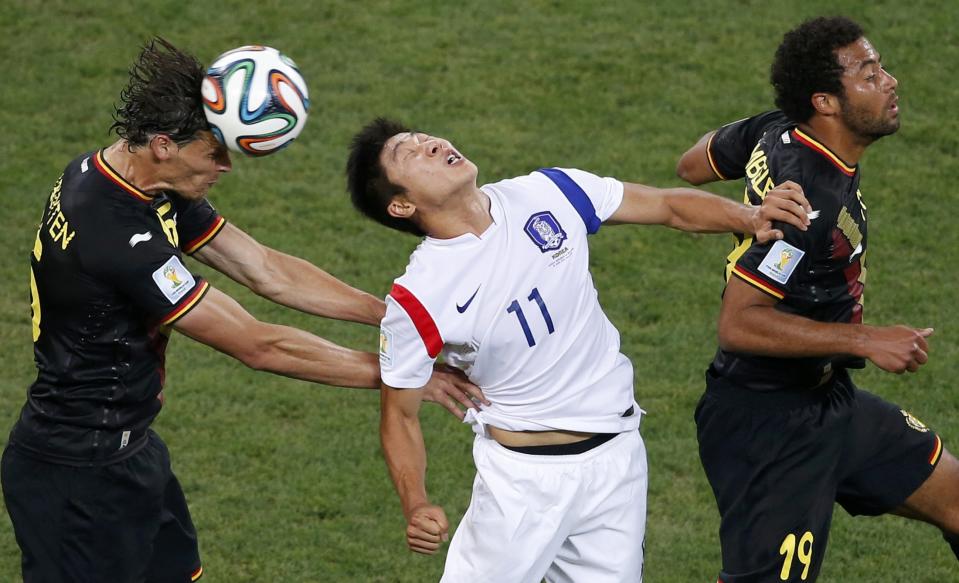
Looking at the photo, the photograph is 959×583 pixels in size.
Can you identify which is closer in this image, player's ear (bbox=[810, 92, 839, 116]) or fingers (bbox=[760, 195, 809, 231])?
fingers (bbox=[760, 195, 809, 231])

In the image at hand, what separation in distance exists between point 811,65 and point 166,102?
2.63 meters

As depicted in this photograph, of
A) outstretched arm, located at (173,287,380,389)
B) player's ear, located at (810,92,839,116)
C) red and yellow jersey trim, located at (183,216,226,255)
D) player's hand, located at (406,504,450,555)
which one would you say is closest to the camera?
player's hand, located at (406,504,450,555)

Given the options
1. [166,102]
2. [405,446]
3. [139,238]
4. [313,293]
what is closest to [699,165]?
[313,293]

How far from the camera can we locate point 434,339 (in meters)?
5.71

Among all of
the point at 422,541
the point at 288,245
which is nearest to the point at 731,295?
the point at 422,541

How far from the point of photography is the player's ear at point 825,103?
630 centimetres

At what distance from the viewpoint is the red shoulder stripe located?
570 centimetres

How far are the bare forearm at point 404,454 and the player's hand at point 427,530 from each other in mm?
109

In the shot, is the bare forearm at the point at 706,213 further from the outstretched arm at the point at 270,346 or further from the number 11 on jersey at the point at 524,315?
the outstretched arm at the point at 270,346

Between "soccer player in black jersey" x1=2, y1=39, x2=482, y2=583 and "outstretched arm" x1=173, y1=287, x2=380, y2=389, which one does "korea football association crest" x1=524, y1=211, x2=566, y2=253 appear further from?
"outstretched arm" x1=173, y1=287, x2=380, y2=389

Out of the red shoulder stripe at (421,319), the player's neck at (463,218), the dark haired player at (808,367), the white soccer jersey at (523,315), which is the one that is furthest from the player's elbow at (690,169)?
the red shoulder stripe at (421,319)

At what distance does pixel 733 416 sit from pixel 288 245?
475 cm

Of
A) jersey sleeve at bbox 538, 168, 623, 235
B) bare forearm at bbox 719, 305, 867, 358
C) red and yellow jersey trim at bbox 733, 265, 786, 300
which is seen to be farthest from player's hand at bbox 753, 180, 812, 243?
jersey sleeve at bbox 538, 168, 623, 235

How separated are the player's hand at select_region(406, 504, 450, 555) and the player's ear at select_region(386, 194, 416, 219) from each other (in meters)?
1.14
